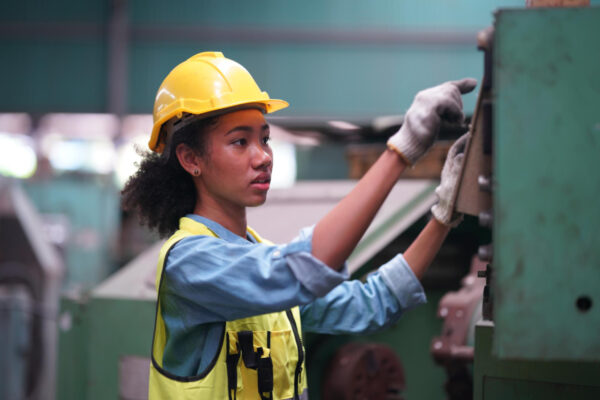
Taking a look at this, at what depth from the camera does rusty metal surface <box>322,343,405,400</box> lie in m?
2.21

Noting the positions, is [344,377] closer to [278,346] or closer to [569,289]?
[278,346]

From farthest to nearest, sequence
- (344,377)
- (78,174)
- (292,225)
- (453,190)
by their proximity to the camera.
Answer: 1. (78,174)
2. (292,225)
3. (344,377)
4. (453,190)

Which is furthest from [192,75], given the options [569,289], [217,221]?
[569,289]

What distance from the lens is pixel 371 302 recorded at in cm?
152

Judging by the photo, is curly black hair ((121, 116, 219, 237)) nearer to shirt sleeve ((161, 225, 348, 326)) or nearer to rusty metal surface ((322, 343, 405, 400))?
shirt sleeve ((161, 225, 348, 326))

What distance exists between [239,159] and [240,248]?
8.8 inches

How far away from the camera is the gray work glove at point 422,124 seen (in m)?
1.18

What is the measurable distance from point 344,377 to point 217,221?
937mm

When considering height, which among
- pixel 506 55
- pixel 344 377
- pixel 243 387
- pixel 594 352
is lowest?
pixel 344 377

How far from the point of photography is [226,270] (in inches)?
47.1

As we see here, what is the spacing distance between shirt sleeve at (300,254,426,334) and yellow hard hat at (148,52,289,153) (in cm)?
43

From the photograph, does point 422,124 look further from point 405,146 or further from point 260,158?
point 260,158

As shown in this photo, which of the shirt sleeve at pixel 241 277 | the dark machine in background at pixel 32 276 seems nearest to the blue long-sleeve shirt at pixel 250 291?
the shirt sleeve at pixel 241 277

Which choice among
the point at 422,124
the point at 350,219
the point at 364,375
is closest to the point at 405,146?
the point at 422,124
